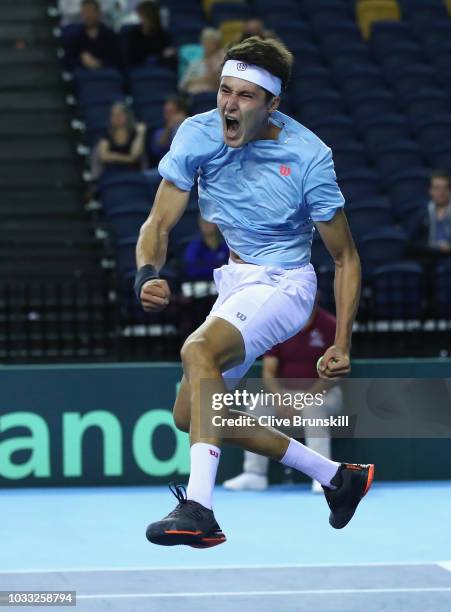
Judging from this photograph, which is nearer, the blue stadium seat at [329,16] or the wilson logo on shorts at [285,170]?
the wilson logo on shorts at [285,170]

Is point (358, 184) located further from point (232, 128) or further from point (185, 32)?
point (232, 128)

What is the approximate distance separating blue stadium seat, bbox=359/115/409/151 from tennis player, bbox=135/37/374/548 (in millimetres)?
9489

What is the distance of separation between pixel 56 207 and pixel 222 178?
867 centimetres

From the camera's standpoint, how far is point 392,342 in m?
12.8

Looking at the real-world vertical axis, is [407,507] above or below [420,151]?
below

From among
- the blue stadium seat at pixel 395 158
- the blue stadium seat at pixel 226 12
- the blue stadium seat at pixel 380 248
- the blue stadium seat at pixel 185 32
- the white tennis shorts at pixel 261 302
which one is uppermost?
the blue stadium seat at pixel 226 12

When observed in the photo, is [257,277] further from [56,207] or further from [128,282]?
[56,207]

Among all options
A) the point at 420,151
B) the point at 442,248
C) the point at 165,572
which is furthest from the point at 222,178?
the point at 420,151

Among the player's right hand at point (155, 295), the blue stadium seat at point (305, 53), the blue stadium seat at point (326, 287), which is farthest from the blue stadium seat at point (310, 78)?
the player's right hand at point (155, 295)

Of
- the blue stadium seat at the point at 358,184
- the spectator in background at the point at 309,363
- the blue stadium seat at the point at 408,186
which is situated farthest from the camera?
the blue stadium seat at the point at 408,186

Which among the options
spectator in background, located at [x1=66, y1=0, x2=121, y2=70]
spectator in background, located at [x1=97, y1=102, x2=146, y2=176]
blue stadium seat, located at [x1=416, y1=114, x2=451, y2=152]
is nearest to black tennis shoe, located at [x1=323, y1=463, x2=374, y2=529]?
spectator in background, located at [x1=97, y1=102, x2=146, y2=176]

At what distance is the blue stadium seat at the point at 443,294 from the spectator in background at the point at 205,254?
2080 millimetres

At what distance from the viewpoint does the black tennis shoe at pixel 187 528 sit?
5805 millimetres

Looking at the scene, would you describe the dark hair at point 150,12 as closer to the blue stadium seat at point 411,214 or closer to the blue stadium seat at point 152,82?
the blue stadium seat at point 152,82
